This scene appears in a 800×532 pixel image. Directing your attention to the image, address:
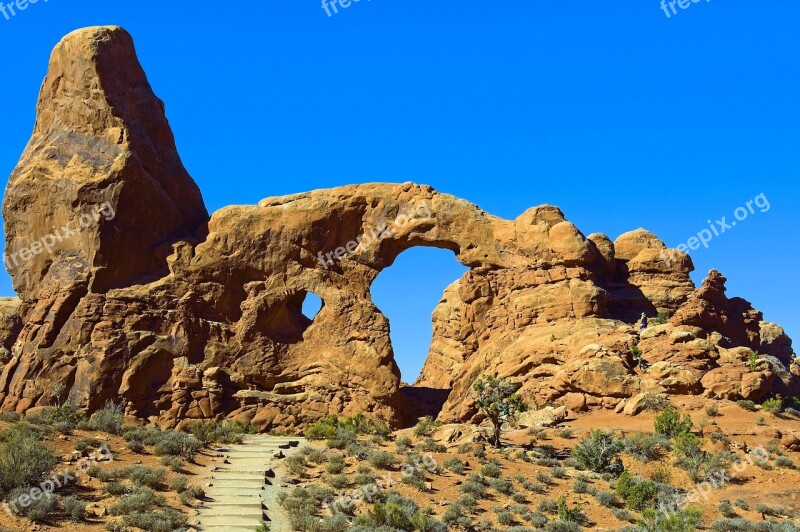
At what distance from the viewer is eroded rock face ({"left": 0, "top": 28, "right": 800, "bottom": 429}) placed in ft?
107

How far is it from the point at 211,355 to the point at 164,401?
2.68 m

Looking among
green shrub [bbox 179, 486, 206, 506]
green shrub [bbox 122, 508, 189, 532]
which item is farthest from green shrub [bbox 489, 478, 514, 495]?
green shrub [bbox 122, 508, 189, 532]

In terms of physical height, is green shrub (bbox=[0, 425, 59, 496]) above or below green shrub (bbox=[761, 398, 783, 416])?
below

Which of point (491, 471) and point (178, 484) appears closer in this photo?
point (178, 484)

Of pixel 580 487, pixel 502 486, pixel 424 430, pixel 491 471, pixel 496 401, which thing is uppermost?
pixel 496 401

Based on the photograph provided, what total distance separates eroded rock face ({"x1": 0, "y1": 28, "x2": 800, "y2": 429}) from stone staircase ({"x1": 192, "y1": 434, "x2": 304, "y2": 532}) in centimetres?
623

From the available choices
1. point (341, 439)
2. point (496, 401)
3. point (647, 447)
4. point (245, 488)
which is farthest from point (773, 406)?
point (245, 488)

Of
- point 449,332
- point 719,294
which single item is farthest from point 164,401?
point 719,294

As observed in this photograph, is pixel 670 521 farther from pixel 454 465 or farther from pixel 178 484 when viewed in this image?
pixel 178 484

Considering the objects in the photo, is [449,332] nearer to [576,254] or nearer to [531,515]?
[576,254]

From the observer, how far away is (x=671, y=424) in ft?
87.9

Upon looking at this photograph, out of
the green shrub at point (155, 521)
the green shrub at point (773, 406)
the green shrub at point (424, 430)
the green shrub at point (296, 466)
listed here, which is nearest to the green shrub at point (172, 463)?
the green shrub at point (296, 466)

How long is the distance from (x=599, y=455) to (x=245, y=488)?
429 inches

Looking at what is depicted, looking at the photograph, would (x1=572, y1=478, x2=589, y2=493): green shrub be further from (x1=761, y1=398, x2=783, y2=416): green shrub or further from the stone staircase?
(x1=761, y1=398, x2=783, y2=416): green shrub
